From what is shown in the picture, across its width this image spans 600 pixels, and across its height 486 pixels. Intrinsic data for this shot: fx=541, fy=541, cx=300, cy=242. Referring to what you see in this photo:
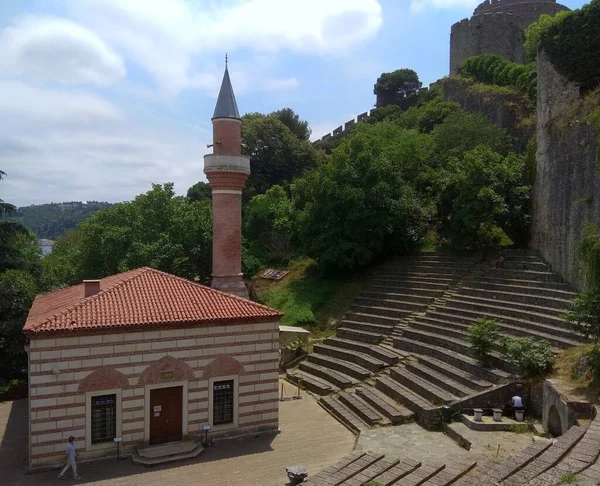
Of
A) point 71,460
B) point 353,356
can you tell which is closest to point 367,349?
point 353,356

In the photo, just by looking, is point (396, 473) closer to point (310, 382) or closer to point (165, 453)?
point (165, 453)

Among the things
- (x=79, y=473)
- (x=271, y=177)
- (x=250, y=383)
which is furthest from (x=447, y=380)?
(x=271, y=177)

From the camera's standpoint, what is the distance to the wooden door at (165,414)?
14.2m

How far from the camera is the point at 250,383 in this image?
15203 mm

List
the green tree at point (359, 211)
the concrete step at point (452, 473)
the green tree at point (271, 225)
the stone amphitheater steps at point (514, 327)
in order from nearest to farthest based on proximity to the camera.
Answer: the concrete step at point (452, 473)
the stone amphitheater steps at point (514, 327)
the green tree at point (359, 211)
the green tree at point (271, 225)

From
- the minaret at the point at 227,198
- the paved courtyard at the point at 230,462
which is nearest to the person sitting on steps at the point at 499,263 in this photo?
the minaret at the point at 227,198

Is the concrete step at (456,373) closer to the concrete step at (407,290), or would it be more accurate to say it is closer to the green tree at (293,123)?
the concrete step at (407,290)

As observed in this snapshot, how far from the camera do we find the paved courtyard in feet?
40.8

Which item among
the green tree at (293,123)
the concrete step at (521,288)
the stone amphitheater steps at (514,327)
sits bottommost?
the stone amphitheater steps at (514,327)

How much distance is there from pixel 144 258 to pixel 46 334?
47.2 feet

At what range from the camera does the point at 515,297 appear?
2034 cm

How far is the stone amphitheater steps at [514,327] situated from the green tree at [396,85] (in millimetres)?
41344

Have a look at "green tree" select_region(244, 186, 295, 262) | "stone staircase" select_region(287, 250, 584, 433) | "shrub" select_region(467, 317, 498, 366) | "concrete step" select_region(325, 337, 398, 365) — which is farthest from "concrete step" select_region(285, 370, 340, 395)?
"green tree" select_region(244, 186, 295, 262)

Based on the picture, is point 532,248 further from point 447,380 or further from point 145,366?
point 145,366
